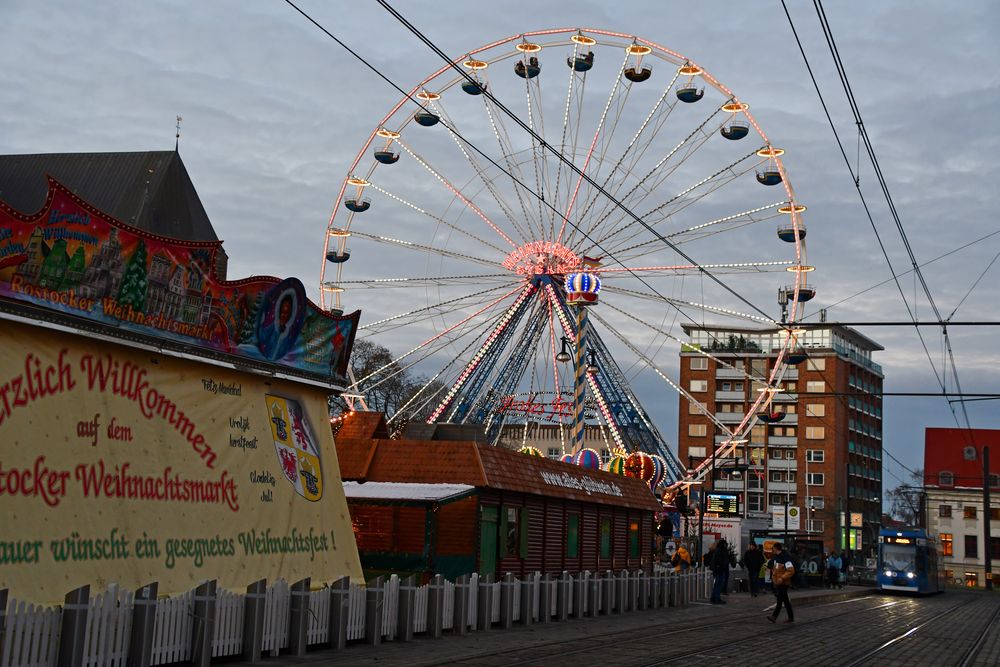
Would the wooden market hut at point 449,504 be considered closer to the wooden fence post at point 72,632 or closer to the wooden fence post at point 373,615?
Answer: the wooden fence post at point 373,615

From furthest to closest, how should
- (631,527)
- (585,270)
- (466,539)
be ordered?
1. (585,270)
2. (631,527)
3. (466,539)

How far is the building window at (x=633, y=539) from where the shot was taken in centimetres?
3394

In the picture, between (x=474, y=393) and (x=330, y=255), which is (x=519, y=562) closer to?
(x=474, y=393)

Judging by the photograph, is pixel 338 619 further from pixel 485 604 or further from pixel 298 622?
pixel 485 604

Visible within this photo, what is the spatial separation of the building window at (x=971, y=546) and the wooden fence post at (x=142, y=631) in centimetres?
9286

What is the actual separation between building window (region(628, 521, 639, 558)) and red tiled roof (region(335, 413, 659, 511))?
707 cm

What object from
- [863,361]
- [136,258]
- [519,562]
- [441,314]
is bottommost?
[519,562]

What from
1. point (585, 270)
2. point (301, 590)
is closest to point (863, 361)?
point (585, 270)

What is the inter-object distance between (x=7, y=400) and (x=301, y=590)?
192 inches

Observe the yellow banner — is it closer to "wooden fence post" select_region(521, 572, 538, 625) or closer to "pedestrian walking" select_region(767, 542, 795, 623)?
"wooden fence post" select_region(521, 572, 538, 625)

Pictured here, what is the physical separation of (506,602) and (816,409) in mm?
99310

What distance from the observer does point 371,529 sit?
76.7 ft

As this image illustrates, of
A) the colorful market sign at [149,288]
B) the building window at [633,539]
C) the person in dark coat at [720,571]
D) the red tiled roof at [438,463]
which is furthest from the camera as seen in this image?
the building window at [633,539]

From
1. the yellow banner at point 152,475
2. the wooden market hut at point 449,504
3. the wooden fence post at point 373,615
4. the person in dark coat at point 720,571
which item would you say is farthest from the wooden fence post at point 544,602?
the person in dark coat at point 720,571
